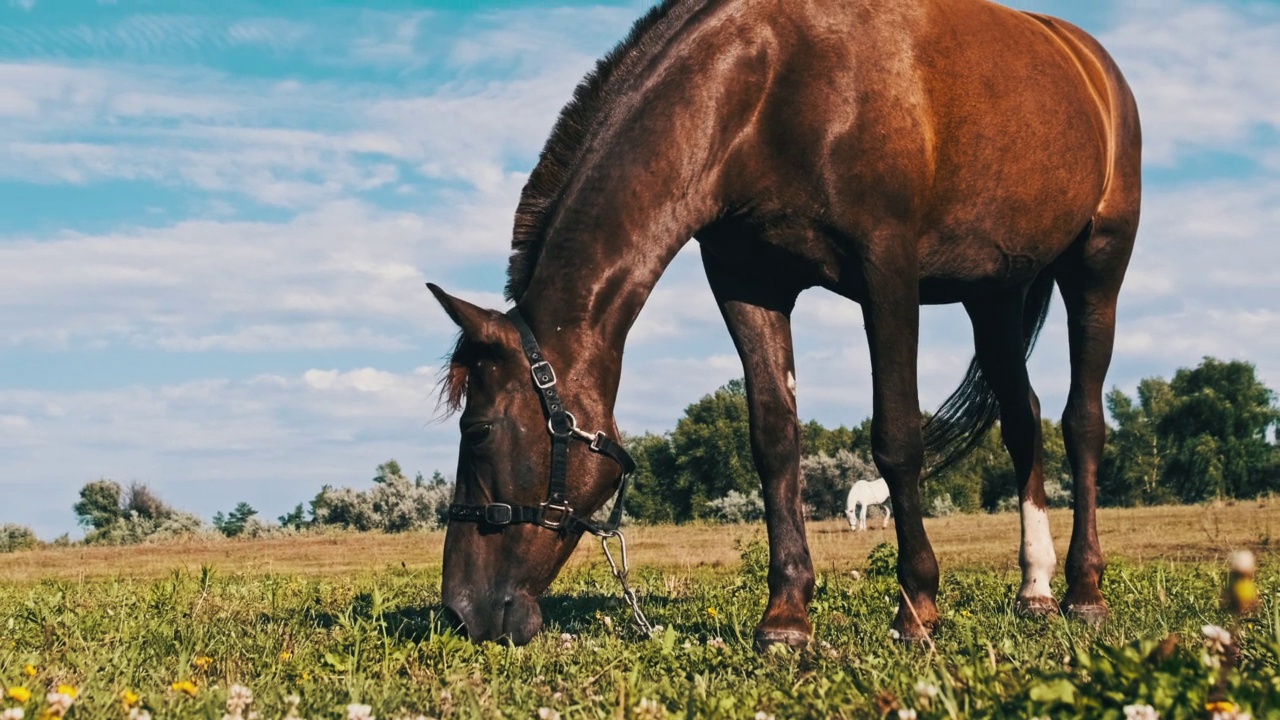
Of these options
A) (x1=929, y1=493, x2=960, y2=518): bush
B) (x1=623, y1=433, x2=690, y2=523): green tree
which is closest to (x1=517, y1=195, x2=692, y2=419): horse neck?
(x1=929, y1=493, x2=960, y2=518): bush

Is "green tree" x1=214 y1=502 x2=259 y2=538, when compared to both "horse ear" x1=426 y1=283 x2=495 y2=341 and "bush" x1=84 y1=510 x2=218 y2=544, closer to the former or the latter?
"bush" x1=84 y1=510 x2=218 y2=544

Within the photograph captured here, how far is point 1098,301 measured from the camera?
6.94 m

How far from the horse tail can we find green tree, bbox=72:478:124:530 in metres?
31.5

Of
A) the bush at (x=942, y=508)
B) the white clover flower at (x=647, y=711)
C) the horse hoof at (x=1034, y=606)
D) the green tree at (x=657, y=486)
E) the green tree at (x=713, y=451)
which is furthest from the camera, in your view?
the green tree at (x=713, y=451)

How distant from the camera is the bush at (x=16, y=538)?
24.8 m

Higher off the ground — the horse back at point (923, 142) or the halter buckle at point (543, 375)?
the horse back at point (923, 142)

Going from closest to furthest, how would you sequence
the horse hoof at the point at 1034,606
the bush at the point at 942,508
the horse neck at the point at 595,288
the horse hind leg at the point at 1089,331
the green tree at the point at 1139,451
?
1. the horse neck at the point at 595,288
2. the horse hoof at the point at 1034,606
3. the horse hind leg at the point at 1089,331
4. the bush at the point at 942,508
5. the green tree at the point at 1139,451

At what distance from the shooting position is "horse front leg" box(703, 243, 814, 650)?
5.12m

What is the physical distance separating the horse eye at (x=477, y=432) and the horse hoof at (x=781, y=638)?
150cm

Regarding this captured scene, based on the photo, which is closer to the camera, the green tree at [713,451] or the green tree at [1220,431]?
the green tree at [713,451]

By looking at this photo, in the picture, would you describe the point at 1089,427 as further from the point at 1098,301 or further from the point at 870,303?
the point at 870,303

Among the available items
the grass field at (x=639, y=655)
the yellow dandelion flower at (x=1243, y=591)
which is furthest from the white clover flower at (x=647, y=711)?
the yellow dandelion flower at (x=1243, y=591)

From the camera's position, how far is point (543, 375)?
14.5 feet

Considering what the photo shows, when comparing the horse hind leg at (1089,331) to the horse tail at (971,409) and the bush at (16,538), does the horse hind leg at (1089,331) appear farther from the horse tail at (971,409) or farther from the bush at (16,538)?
the bush at (16,538)
